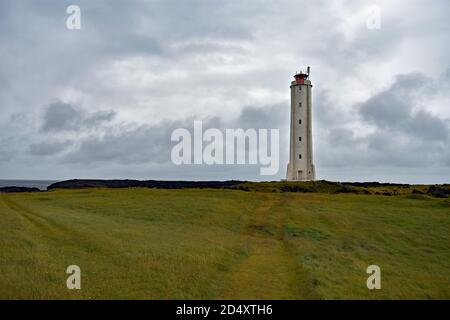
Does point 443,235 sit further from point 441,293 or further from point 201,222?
point 201,222

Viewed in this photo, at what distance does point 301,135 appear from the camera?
68.1 m

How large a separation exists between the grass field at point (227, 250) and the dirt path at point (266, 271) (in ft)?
0.18

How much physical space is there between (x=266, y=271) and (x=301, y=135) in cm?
4963

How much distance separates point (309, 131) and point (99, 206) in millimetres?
38614

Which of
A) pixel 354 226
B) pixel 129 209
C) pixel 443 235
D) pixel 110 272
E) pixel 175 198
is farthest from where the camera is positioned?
pixel 175 198

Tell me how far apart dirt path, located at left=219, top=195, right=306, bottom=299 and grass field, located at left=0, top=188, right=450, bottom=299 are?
2.2 inches

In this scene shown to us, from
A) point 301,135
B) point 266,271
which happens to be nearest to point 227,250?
point 266,271

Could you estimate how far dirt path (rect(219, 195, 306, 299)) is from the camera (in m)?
17.0

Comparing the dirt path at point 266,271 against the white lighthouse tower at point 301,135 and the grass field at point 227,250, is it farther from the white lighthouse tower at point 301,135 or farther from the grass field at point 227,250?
the white lighthouse tower at point 301,135

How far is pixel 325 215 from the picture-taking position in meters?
37.0

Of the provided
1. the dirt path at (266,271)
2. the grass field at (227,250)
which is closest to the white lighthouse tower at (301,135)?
A: the grass field at (227,250)

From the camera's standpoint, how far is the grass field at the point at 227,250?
57.1 feet

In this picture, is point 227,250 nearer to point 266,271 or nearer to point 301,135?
point 266,271

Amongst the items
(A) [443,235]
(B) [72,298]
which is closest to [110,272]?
(B) [72,298]
